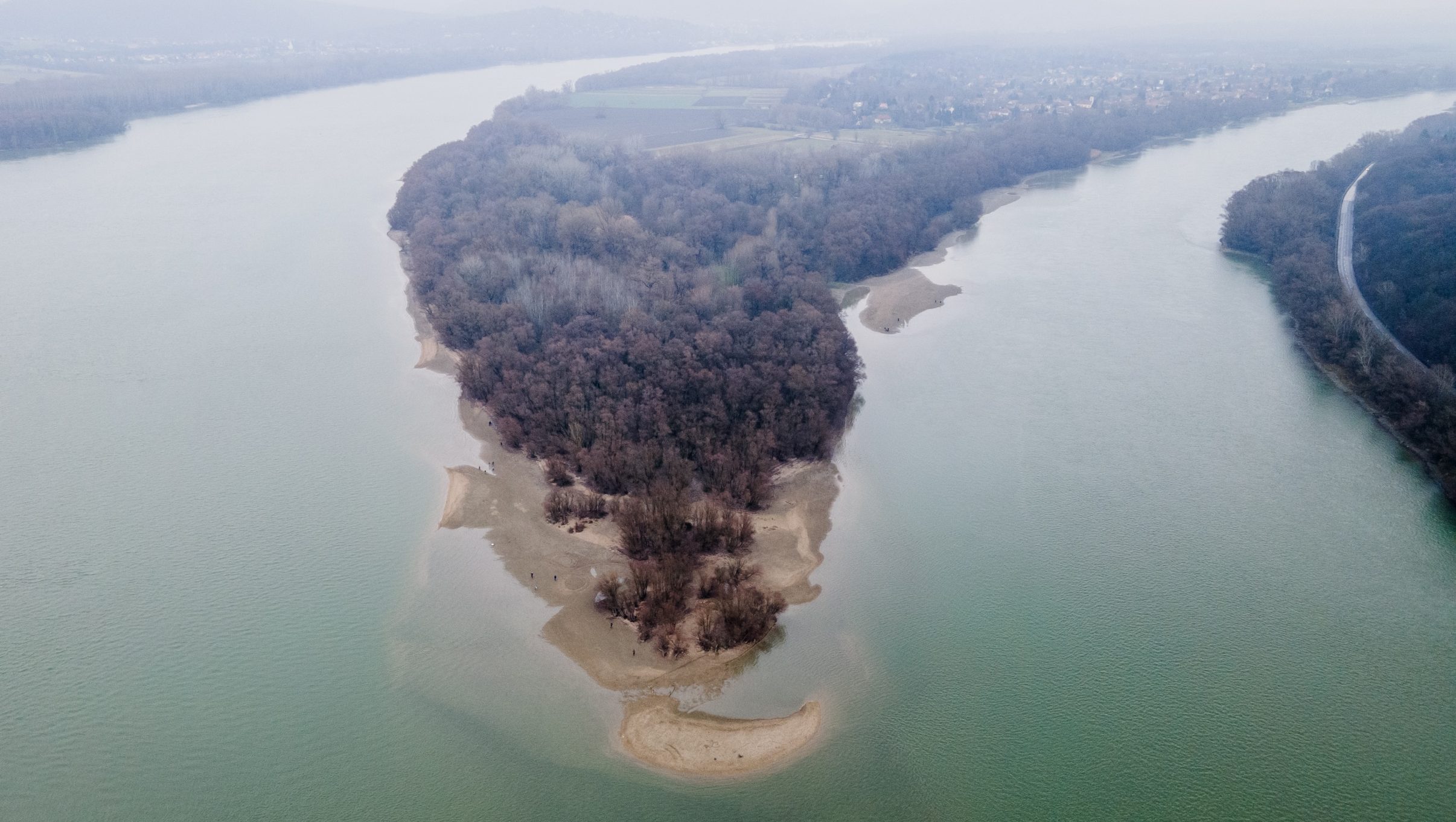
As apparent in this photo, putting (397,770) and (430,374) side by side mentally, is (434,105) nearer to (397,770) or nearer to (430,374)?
(430,374)

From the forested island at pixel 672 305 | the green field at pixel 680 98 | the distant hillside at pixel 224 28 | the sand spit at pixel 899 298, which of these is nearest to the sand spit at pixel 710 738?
the forested island at pixel 672 305

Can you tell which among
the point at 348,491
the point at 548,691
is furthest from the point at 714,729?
the point at 348,491

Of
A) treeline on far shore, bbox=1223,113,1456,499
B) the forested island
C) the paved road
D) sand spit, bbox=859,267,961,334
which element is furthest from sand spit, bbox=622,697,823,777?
the paved road

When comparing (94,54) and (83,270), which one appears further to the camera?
(94,54)

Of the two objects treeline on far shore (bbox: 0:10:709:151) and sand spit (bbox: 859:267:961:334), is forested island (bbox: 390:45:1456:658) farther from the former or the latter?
treeline on far shore (bbox: 0:10:709:151)

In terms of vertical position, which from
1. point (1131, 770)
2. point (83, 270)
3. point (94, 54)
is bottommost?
point (1131, 770)

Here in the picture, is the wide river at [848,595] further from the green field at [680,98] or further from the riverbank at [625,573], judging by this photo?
the green field at [680,98]

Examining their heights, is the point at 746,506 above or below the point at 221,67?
below
